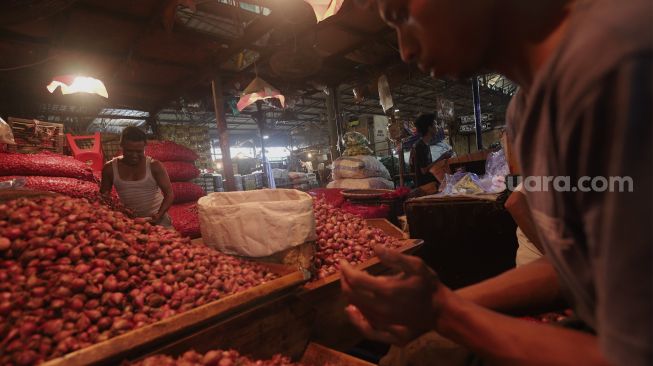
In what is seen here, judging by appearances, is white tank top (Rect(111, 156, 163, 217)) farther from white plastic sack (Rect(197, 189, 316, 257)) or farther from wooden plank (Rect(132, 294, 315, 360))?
wooden plank (Rect(132, 294, 315, 360))

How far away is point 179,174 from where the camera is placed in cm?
585

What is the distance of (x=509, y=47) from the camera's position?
27.5 inches

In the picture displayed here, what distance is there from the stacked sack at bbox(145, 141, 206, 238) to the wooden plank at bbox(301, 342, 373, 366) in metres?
3.96

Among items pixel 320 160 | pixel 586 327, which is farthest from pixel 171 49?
pixel 320 160

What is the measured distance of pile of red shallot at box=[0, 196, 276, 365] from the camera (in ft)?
4.25

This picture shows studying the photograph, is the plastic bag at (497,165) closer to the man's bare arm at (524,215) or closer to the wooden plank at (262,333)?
the man's bare arm at (524,215)

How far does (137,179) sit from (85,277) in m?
2.86

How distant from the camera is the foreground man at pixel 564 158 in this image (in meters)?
0.47

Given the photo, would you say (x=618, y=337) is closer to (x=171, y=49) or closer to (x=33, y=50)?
(x=171, y=49)

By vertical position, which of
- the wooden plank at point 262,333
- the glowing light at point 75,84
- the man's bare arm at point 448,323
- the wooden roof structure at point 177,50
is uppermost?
the wooden roof structure at point 177,50

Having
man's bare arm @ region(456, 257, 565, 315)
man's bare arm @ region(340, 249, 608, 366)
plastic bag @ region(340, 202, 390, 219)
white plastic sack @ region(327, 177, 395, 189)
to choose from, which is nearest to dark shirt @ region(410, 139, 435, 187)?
white plastic sack @ region(327, 177, 395, 189)

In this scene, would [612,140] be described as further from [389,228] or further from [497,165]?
[497,165]

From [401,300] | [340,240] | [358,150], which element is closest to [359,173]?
[358,150]

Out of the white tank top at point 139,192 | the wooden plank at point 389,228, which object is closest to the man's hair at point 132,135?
the white tank top at point 139,192
